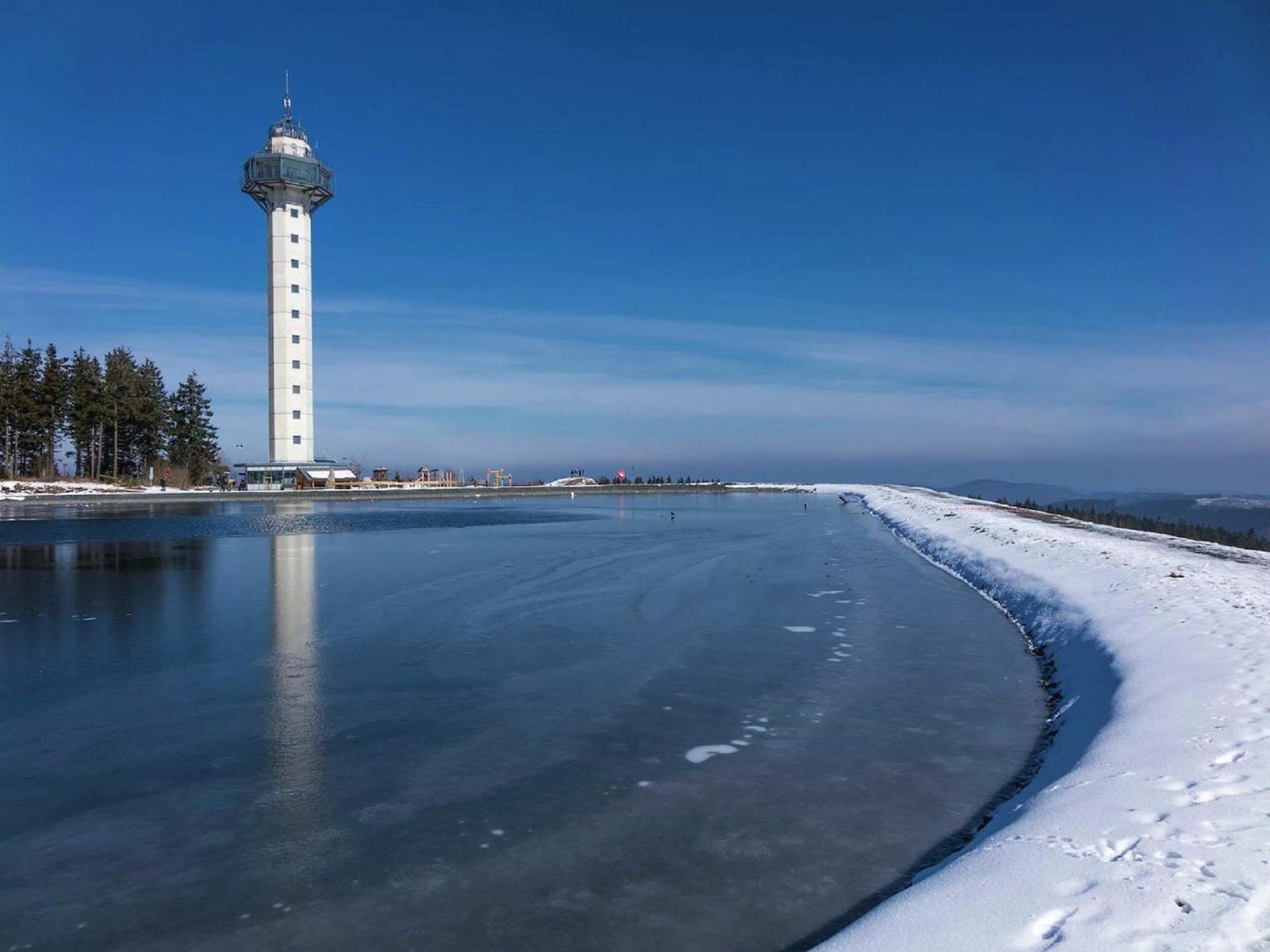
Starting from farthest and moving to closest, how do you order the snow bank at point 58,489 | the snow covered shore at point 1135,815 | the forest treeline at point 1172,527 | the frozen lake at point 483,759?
the snow bank at point 58,489 < the forest treeline at point 1172,527 < the frozen lake at point 483,759 < the snow covered shore at point 1135,815

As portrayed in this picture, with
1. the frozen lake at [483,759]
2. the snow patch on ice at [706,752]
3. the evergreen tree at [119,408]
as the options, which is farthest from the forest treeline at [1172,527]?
the evergreen tree at [119,408]

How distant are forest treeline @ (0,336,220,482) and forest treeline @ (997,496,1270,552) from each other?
72.8 m

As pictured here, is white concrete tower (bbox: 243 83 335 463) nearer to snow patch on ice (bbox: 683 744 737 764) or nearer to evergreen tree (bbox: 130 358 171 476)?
evergreen tree (bbox: 130 358 171 476)

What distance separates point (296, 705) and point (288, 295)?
6669 cm

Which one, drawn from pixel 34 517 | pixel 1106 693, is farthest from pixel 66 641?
pixel 34 517

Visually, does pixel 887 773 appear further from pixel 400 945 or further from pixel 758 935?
pixel 400 945

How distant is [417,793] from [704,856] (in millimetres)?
1990

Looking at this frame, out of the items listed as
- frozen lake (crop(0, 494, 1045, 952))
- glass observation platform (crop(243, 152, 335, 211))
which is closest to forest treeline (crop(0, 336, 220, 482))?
glass observation platform (crop(243, 152, 335, 211))

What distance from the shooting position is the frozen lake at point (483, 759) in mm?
3760

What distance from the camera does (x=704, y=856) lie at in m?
4.26

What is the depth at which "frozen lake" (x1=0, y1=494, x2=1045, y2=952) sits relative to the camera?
3.76 metres

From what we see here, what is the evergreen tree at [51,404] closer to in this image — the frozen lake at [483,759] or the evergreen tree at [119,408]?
the evergreen tree at [119,408]

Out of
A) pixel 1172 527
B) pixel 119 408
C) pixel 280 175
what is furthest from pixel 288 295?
pixel 1172 527

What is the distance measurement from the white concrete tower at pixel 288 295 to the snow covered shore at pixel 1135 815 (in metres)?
65.9
